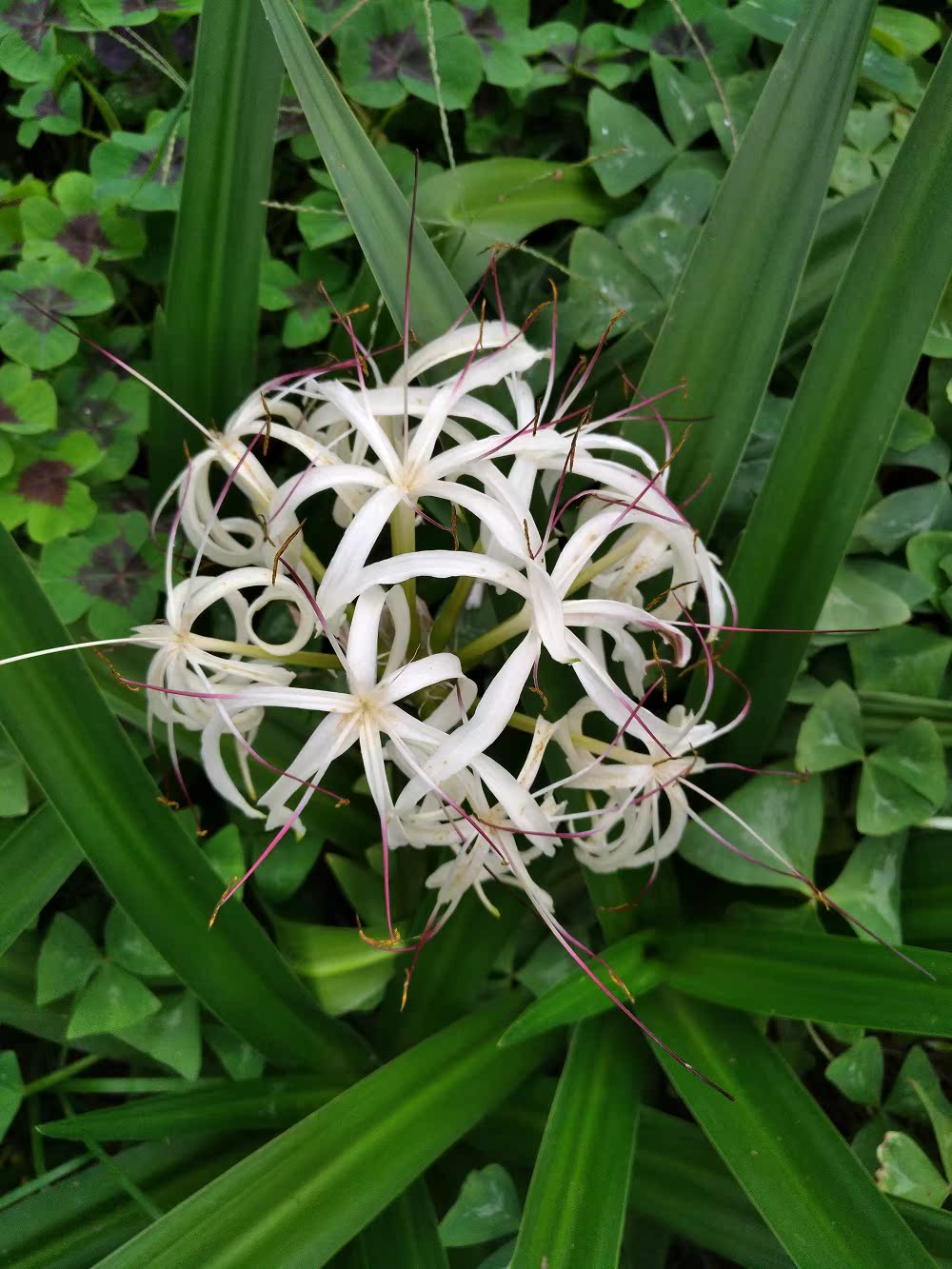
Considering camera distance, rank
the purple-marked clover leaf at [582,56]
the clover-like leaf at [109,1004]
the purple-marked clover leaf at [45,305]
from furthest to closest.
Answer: the purple-marked clover leaf at [582,56], the purple-marked clover leaf at [45,305], the clover-like leaf at [109,1004]

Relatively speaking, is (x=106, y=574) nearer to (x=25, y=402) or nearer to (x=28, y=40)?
(x=25, y=402)

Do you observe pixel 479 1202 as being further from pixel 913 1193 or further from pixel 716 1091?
pixel 913 1193

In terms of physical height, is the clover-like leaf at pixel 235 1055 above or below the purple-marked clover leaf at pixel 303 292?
below

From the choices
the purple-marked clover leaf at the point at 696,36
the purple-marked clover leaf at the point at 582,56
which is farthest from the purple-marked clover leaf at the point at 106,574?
the purple-marked clover leaf at the point at 696,36

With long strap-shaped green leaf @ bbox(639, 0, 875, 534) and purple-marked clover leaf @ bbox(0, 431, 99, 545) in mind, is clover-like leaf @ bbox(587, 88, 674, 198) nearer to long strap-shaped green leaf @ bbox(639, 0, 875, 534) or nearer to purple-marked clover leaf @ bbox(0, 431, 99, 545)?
long strap-shaped green leaf @ bbox(639, 0, 875, 534)

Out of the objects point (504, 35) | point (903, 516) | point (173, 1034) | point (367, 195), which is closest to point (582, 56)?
point (504, 35)

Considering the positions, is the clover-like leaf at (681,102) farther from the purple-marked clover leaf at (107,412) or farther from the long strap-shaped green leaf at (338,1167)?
the long strap-shaped green leaf at (338,1167)
